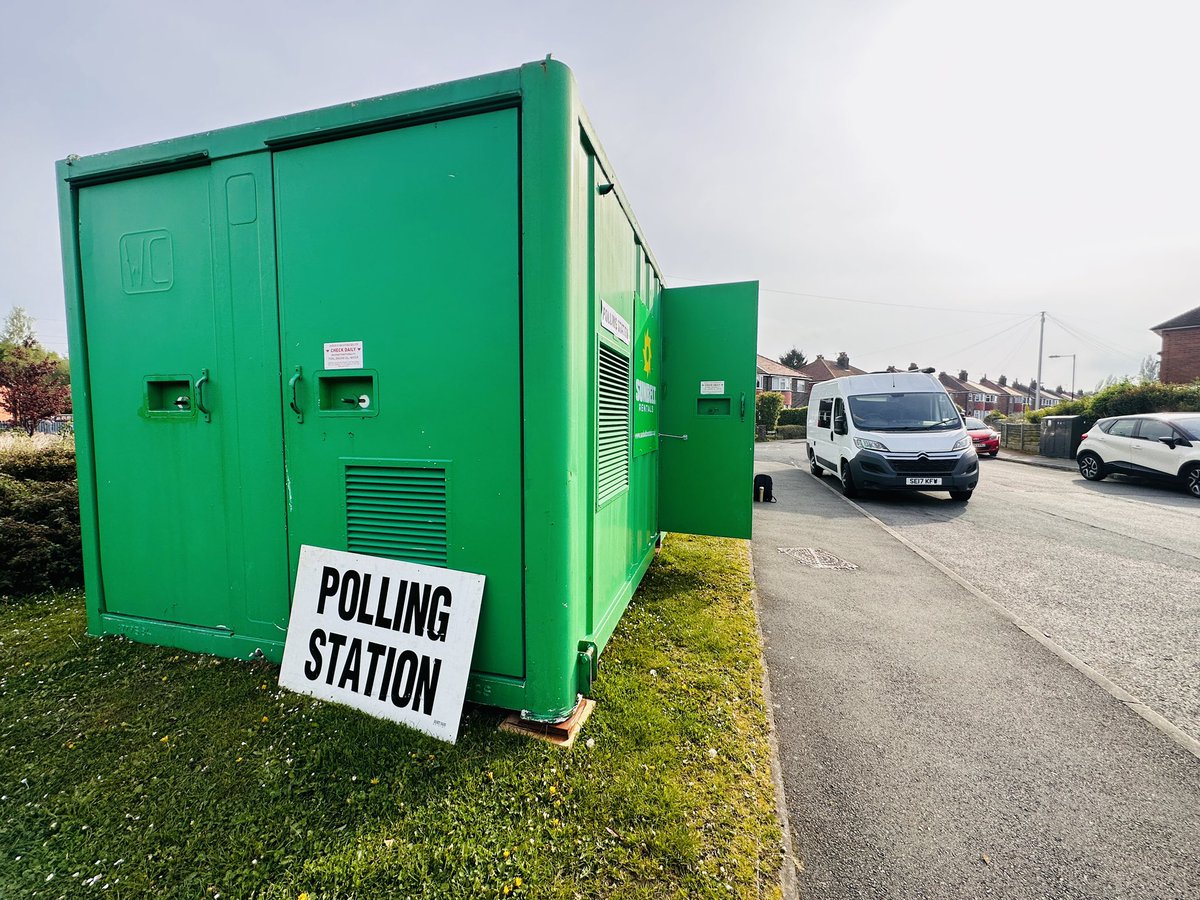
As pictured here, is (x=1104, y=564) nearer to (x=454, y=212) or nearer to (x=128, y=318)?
(x=454, y=212)

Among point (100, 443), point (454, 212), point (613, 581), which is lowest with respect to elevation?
point (613, 581)

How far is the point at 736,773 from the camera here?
2.22 metres

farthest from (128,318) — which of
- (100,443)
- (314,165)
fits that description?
(314,165)

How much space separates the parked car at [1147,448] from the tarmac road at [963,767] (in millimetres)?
10187

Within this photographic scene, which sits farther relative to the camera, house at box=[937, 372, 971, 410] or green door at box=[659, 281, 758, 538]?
house at box=[937, 372, 971, 410]

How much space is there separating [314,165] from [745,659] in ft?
12.4

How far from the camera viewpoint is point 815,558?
5734 millimetres

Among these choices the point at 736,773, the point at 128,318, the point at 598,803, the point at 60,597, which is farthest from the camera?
the point at 60,597

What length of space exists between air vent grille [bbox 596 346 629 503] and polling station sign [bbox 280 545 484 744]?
35.5 inches

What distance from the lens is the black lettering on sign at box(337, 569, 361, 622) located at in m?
2.54

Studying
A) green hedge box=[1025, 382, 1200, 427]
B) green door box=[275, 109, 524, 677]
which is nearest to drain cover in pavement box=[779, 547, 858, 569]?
green door box=[275, 109, 524, 677]

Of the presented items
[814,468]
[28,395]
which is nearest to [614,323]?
[814,468]

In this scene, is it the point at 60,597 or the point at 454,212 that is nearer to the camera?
the point at 454,212

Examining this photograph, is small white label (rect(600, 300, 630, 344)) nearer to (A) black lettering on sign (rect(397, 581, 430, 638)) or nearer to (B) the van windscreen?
(A) black lettering on sign (rect(397, 581, 430, 638))
